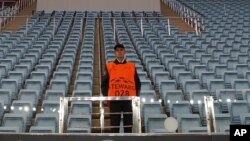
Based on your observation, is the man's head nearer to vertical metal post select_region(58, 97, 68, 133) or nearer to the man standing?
the man standing

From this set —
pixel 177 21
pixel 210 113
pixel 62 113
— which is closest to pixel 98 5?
pixel 177 21

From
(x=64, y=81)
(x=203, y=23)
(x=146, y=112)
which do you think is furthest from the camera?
(x=203, y=23)

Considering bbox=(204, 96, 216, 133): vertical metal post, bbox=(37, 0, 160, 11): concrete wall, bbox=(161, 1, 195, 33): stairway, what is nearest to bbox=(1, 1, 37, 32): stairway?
bbox=(37, 0, 160, 11): concrete wall

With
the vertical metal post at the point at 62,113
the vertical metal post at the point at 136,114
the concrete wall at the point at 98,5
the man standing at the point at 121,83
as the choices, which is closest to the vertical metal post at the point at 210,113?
the vertical metal post at the point at 136,114

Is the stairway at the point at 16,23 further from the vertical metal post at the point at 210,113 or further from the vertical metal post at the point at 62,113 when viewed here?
the vertical metal post at the point at 210,113

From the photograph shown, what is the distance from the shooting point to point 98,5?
652 inches

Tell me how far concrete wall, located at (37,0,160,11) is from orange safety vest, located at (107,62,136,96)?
12577 mm

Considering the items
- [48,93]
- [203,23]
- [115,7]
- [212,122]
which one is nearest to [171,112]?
[212,122]

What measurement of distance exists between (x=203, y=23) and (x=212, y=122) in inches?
383

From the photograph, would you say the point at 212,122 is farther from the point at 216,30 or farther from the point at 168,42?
the point at 216,30

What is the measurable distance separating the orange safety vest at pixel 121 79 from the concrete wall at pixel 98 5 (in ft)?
41.3

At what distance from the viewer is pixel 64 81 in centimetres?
696

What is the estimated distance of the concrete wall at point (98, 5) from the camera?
16.3 m

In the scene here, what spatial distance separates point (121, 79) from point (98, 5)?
1277cm
